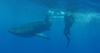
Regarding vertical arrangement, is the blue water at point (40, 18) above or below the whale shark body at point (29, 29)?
above

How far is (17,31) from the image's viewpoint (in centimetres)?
Answer: 1670

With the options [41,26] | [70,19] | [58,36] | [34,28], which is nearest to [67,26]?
[70,19]

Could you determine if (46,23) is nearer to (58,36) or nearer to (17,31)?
(17,31)

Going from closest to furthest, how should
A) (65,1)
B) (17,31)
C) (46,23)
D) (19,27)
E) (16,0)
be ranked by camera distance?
(17,31) < (19,27) < (46,23) < (65,1) < (16,0)

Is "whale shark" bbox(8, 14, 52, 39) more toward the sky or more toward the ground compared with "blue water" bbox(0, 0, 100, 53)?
more toward the ground

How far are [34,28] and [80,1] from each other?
6.94 m

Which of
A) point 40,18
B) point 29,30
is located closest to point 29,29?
point 29,30

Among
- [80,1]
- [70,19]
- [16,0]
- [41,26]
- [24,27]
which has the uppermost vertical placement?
[16,0]

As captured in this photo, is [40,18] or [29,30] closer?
[29,30]

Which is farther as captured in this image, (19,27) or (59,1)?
(59,1)

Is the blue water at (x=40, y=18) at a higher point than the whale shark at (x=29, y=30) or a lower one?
higher

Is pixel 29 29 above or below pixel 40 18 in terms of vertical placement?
below

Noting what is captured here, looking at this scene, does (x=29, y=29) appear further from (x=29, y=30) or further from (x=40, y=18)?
(x=40, y=18)

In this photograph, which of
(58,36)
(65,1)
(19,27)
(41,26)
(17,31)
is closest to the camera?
(17,31)
